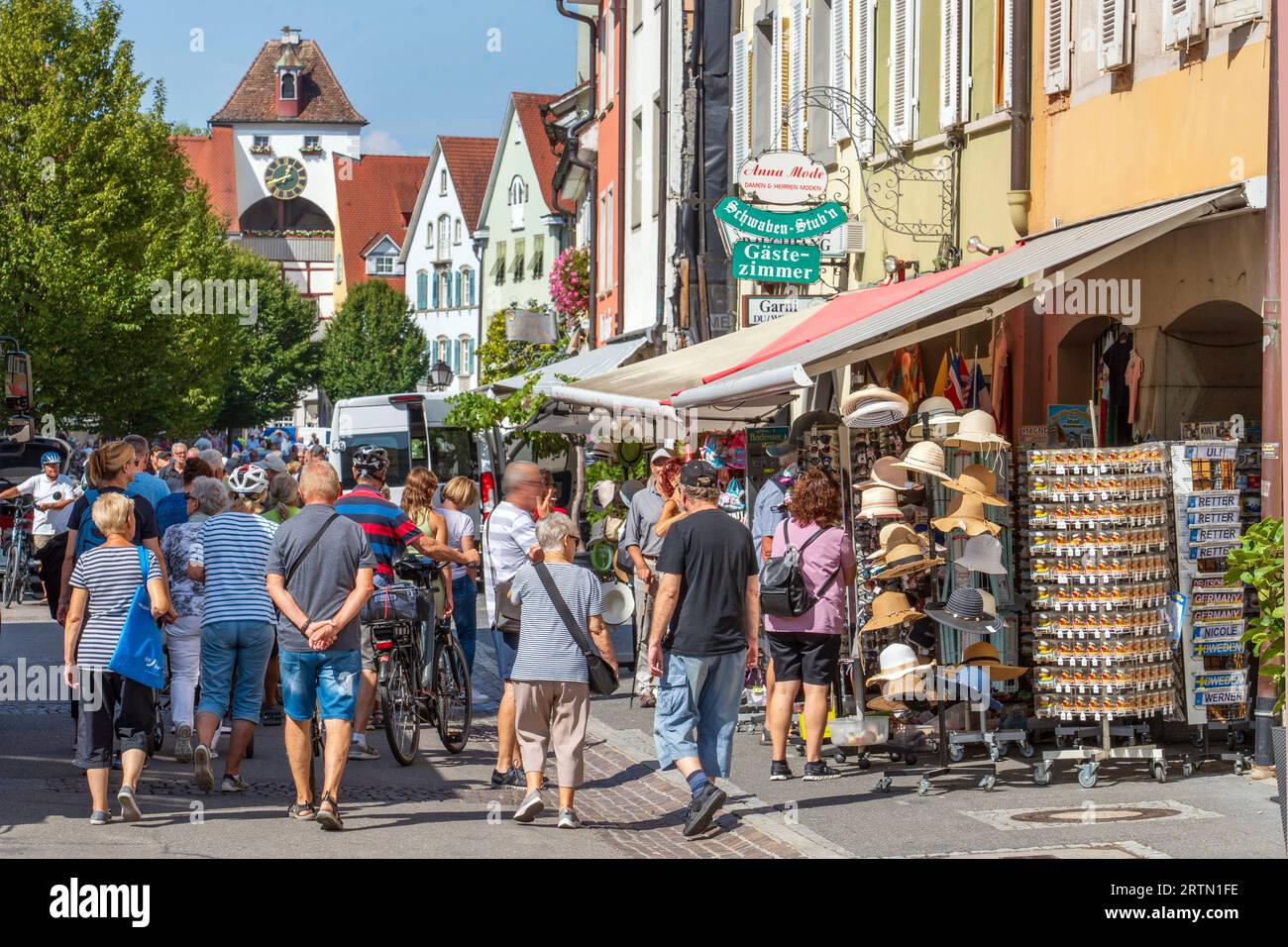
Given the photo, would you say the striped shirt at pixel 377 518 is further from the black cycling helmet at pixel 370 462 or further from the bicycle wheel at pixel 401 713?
the bicycle wheel at pixel 401 713

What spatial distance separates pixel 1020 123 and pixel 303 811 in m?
7.92

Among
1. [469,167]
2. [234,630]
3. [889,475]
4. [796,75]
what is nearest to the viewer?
[234,630]

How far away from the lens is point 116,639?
9.33 metres

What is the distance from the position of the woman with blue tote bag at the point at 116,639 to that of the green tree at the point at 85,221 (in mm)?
28563

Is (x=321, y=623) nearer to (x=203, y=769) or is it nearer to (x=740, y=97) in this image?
(x=203, y=769)

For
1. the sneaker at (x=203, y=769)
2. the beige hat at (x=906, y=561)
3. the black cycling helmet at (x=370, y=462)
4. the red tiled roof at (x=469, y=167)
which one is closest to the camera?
the sneaker at (x=203, y=769)

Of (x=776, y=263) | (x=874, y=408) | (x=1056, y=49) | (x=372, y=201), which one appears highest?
(x=372, y=201)

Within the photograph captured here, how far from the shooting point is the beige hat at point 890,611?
10.7 metres

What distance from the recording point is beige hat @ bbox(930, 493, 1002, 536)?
1033 cm

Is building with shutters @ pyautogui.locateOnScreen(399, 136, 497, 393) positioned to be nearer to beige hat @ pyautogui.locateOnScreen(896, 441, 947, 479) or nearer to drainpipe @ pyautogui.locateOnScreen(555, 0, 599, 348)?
drainpipe @ pyautogui.locateOnScreen(555, 0, 599, 348)

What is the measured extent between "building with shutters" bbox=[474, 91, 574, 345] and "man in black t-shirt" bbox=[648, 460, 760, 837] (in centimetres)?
5165

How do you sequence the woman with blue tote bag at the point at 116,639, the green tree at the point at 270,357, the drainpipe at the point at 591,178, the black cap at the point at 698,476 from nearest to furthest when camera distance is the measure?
the woman with blue tote bag at the point at 116,639 → the black cap at the point at 698,476 → the drainpipe at the point at 591,178 → the green tree at the point at 270,357

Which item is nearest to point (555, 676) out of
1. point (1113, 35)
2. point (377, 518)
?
point (377, 518)

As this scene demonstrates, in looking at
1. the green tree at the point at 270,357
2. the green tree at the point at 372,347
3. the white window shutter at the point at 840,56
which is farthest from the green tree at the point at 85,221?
the green tree at the point at 372,347
